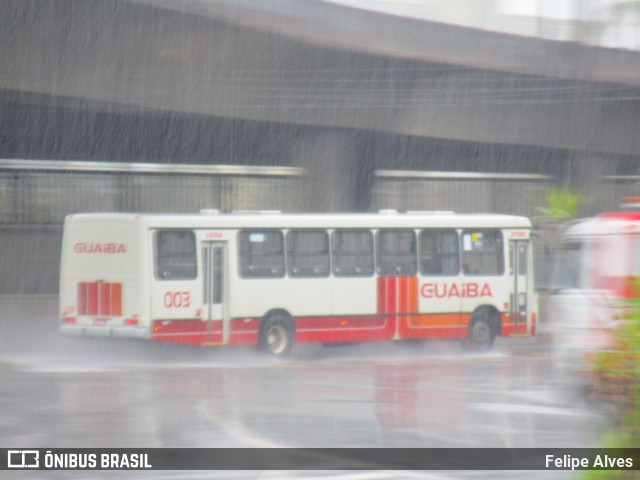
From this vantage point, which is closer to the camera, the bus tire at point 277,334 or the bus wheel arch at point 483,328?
the bus tire at point 277,334

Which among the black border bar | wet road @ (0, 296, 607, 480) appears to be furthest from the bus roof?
the black border bar

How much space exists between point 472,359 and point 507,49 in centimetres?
1000

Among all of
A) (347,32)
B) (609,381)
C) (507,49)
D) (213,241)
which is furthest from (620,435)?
(507,49)

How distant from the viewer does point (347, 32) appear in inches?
1013

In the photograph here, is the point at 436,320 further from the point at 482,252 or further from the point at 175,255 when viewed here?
the point at 175,255

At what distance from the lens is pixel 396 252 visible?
23.1 m

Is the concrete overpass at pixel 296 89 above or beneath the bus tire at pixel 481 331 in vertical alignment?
above

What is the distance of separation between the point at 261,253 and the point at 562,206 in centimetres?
1467

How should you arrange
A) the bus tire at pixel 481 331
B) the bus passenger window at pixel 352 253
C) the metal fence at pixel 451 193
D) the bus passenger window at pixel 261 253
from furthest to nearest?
the metal fence at pixel 451 193
the bus tire at pixel 481 331
the bus passenger window at pixel 352 253
the bus passenger window at pixel 261 253

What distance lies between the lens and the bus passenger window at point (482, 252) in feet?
78.1

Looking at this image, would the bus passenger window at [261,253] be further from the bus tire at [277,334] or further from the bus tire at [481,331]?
the bus tire at [481,331]

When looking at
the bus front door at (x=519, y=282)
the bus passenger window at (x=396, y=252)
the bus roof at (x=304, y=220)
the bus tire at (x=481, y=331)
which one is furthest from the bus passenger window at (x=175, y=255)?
the bus front door at (x=519, y=282)

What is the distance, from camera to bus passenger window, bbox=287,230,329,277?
871 inches

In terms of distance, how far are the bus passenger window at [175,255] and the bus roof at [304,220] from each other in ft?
0.64
